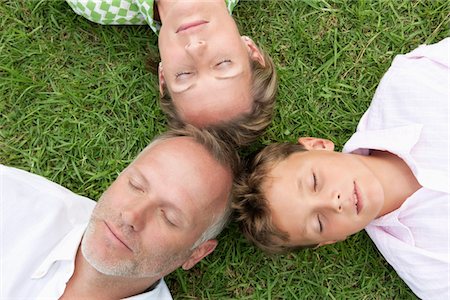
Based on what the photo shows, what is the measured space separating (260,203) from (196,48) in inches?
36.5

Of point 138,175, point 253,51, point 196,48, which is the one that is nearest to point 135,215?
point 138,175

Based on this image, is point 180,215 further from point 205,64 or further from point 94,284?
point 205,64

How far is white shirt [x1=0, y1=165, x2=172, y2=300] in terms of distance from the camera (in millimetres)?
2875

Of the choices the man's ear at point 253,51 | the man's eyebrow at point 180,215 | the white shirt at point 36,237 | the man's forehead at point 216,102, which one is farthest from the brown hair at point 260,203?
the white shirt at point 36,237

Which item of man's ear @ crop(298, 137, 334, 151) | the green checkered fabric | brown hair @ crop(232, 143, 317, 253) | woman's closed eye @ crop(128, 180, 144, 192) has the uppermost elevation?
the green checkered fabric

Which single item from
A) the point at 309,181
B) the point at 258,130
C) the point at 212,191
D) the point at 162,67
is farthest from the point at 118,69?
the point at 309,181

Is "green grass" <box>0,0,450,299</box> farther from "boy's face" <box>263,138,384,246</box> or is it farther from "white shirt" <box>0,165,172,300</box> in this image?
"boy's face" <box>263,138,384,246</box>

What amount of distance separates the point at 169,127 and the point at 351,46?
53.0 inches

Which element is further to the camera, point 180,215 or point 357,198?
point 357,198

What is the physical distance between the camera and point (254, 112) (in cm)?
310

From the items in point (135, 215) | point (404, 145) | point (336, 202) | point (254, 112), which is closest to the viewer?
point (135, 215)

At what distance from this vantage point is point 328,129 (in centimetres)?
346

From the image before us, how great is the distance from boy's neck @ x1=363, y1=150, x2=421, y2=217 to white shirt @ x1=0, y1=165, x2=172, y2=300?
143 cm

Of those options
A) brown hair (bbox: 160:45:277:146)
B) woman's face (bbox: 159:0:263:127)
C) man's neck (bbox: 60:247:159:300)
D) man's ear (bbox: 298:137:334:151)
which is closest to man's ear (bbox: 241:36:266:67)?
brown hair (bbox: 160:45:277:146)
